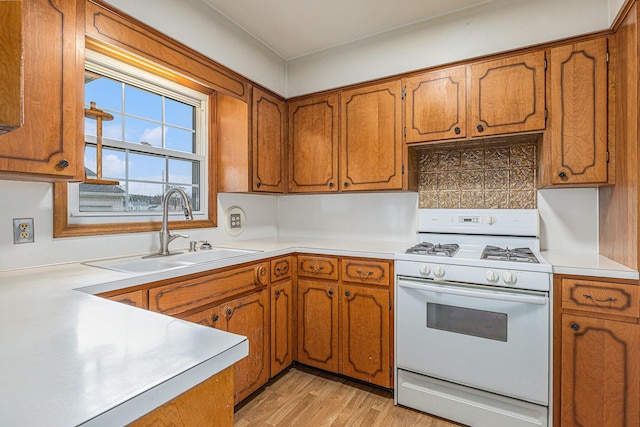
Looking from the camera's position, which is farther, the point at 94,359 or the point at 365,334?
the point at 365,334

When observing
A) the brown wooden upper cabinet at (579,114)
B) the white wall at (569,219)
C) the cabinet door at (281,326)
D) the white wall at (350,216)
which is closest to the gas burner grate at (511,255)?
the white wall at (569,219)

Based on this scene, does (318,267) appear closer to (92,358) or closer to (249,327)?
(249,327)

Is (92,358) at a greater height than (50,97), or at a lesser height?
lesser

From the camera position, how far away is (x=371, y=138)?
237cm

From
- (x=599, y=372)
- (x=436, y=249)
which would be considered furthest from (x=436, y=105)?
(x=599, y=372)

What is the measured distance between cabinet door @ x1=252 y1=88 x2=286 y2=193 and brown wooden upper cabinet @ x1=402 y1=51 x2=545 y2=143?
103 cm

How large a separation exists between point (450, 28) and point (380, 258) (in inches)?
61.6

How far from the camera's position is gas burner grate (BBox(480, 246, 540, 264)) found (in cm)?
170

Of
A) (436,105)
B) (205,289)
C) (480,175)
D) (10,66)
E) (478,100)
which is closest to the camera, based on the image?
(10,66)

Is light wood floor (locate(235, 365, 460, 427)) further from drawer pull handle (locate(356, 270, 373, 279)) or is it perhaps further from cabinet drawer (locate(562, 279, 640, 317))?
cabinet drawer (locate(562, 279, 640, 317))

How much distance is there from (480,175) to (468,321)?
3.46 ft

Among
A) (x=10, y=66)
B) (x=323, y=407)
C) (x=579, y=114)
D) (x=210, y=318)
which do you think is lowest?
(x=323, y=407)

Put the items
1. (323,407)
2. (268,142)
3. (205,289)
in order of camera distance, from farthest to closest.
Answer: (268,142)
(323,407)
(205,289)

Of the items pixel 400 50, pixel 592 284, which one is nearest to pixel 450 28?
pixel 400 50
